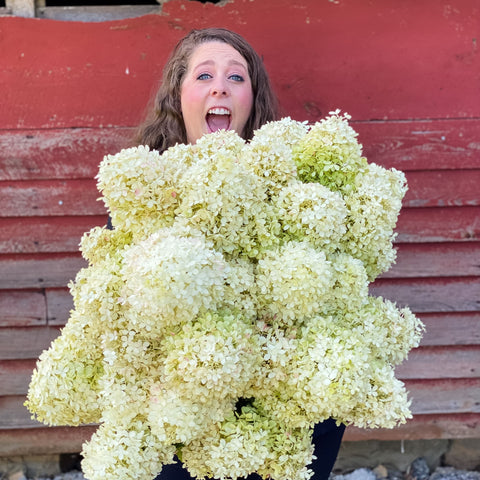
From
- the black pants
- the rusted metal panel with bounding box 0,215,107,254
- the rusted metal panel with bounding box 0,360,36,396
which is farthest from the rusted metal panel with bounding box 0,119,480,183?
the black pants

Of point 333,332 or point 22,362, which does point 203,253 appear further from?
point 22,362

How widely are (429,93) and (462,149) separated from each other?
27cm

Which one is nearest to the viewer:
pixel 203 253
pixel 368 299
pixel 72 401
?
pixel 203 253

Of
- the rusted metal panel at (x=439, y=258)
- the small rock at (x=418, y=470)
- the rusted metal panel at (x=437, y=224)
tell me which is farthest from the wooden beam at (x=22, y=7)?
the small rock at (x=418, y=470)

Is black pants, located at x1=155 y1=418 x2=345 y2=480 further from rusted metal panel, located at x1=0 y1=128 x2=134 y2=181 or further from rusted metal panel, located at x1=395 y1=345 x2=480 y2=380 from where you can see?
rusted metal panel, located at x1=0 y1=128 x2=134 y2=181

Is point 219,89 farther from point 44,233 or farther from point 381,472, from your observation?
point 381,472

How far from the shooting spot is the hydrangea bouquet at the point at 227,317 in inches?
39.4

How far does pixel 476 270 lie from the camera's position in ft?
7.83

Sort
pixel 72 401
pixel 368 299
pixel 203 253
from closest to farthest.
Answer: pixel 203 253 → pixel 72 401 → pixel 368 299

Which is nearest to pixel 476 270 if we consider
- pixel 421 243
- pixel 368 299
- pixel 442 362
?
pixel 421 243

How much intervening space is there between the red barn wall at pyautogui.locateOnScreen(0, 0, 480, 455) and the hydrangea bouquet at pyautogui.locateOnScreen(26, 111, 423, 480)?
1133 mm

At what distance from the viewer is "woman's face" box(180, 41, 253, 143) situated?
1.61m

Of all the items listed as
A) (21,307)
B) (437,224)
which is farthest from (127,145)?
(437,224)

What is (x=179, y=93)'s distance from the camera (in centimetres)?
182
